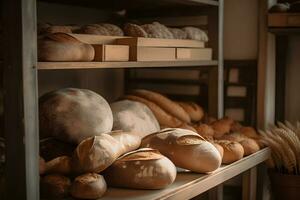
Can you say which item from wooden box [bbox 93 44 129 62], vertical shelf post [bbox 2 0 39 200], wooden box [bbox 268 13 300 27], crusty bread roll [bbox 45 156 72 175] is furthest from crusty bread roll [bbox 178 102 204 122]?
vertical shelf post [bbox 2 0 39 200]

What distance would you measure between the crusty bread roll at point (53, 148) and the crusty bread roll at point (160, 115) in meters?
0.68

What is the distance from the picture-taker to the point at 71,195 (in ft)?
5.46

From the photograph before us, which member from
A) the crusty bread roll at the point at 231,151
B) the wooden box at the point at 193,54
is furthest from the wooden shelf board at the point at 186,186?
the wooden box at the point at 193,54

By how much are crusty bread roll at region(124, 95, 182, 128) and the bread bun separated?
1.08ft

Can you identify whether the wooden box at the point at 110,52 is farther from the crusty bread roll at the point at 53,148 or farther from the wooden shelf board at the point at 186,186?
the wooden shelf board at the point at 186,186

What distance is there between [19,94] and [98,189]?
403mm

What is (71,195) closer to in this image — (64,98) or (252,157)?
(64,98)

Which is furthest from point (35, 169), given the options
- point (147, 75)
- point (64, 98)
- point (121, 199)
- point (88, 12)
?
point (147, 75)

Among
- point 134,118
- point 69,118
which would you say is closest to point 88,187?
point 69,118

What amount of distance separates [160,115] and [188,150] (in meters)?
0.60

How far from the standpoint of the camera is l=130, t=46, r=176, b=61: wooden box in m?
2.08

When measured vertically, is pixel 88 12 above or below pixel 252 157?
above

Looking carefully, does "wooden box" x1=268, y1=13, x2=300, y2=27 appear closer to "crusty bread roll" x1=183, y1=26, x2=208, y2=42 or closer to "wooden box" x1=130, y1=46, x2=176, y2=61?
"crusty bread roll" x1=183, y1=26, x2=208, y2=42

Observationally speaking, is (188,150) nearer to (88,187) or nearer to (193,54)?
(88,187)
